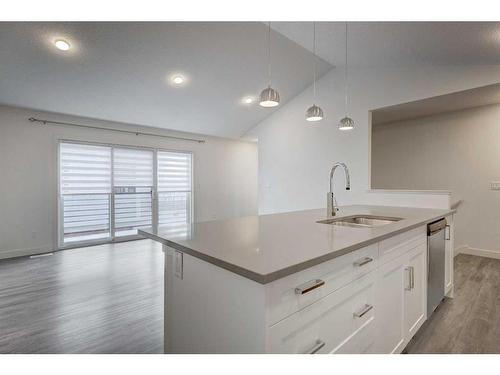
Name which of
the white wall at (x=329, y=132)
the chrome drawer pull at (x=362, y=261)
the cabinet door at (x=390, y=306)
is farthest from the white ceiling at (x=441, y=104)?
the chrome drawer pull at (x=362, y=261)

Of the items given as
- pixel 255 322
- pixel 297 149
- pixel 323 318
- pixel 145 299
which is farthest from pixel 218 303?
pixel 297 149

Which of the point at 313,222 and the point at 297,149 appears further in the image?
the point at 297,149

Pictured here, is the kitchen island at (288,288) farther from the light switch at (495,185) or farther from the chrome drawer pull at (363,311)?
the light switch at (495,185)

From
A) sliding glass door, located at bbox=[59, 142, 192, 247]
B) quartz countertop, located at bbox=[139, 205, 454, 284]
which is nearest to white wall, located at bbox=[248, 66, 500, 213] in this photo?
sliding glass door, located at bbox=[59, 142, 192, 247]

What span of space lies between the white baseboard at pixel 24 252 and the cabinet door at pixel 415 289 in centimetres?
494

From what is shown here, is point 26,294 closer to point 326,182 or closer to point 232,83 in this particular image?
point 232,83

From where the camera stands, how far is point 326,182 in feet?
15.7

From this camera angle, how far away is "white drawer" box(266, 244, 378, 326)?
35.6 inches

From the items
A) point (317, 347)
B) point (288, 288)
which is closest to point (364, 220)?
point (317, 347)

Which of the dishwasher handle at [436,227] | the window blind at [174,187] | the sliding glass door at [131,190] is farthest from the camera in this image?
the window blind at [174,187]

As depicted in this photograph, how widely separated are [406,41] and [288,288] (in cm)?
317

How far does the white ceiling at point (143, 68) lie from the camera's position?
298 cm

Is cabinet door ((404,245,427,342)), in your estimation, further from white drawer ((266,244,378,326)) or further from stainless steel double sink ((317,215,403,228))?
white drawer ((266,244,378,326))
